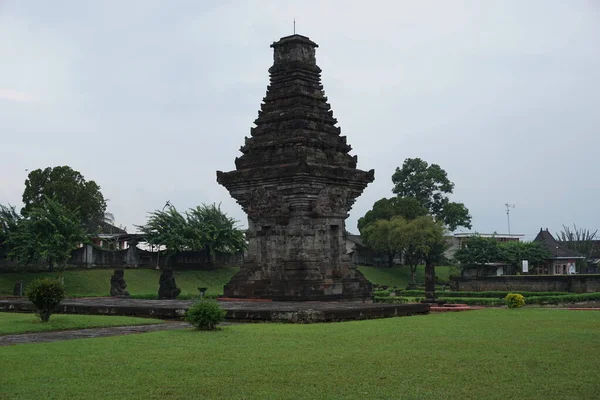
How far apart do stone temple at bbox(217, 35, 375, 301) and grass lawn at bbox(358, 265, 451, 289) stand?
106ft

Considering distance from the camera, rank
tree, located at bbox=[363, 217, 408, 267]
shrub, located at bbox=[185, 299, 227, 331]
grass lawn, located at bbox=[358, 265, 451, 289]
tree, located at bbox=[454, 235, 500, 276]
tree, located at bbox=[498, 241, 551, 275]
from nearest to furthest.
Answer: shrub, located at bbox=[185, 299, 227, 331]
tree, located at bbox=[363, 217, 408, 267]
grass lawn, located at bbox=[358, 265, 451, 289]
tree, located at bbox=[454, 235, 500, 276]
tree, located at bbox=[498, 241, 551, 275]

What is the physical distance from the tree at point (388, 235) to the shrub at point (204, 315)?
44495 mm

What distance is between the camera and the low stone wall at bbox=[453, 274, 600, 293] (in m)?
38.6

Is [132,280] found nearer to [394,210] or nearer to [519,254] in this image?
[394,210]

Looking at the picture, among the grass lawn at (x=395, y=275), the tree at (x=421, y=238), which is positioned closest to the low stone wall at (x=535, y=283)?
the tree at (x=421, y=238)

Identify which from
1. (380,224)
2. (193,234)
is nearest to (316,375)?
(193,234)

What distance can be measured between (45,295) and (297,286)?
9.45 m

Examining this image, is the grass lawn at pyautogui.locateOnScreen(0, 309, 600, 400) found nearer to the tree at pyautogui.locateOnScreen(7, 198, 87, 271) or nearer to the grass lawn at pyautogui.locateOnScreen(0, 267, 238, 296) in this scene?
the grass lawn at pyautogui.locateOnScreen(0, 267, 238, 296)

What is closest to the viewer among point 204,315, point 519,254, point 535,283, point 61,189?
point 204,315

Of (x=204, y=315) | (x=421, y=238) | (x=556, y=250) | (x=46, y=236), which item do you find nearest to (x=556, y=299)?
(x=204, y=315)

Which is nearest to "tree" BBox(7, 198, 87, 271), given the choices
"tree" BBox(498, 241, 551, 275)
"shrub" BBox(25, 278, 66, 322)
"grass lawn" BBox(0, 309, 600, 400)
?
"shrub" BBox(25, 278, 66, 322)

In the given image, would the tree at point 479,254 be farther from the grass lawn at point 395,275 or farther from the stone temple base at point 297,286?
the stone temple base at point 297,286

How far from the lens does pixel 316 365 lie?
10.0 meters

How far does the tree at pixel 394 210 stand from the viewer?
2603 inches
